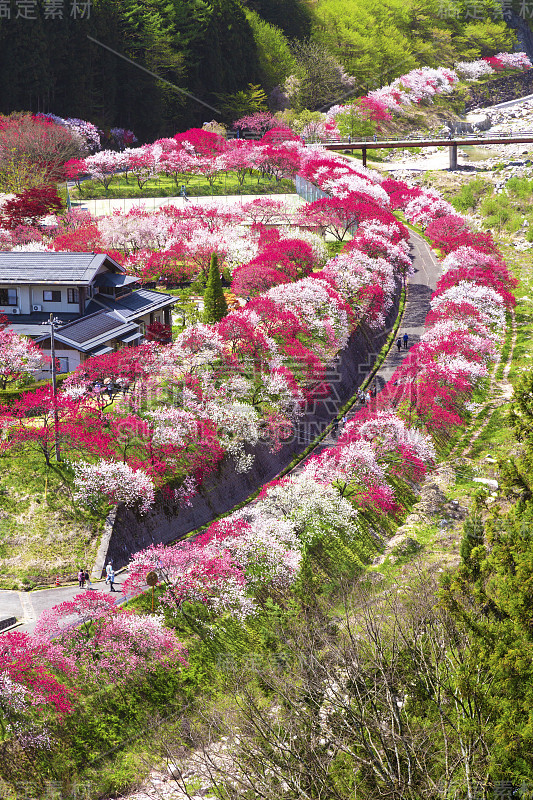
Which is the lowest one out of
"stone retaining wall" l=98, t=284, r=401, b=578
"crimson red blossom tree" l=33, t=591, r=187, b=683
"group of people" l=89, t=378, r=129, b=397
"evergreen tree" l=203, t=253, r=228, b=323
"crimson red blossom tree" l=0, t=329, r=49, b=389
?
"crimson red blossom tree" l=33, t=591, r=187, b=683

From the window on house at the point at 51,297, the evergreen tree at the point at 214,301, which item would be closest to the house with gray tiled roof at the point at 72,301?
the window on house at the point at 51,297

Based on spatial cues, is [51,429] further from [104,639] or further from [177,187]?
[177,187]

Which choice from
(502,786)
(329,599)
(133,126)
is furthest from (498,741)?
(133,126)

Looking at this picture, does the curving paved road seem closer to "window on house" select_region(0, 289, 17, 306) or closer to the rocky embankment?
"window on house" select_region(0, 289, 17, 306)

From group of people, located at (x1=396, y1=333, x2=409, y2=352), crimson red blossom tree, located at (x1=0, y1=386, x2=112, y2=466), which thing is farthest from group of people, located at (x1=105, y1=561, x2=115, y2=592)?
group of people, located at (x1=396, y1=333, x2=409, y2=352)

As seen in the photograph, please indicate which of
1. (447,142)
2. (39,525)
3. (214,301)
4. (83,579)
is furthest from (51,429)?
(447,142)
